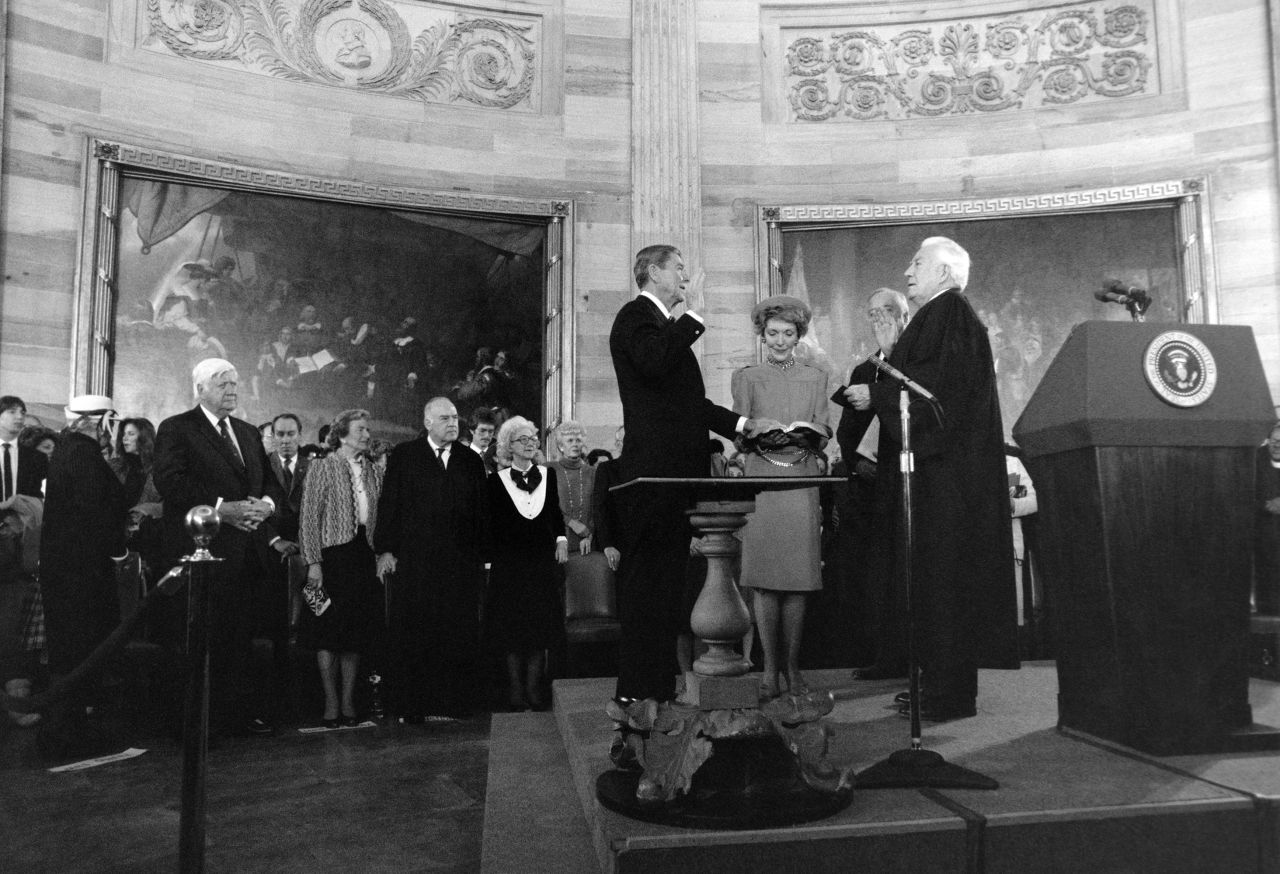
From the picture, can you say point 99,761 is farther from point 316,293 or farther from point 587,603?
point 316,293

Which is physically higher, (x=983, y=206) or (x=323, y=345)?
(x=983, y=206)

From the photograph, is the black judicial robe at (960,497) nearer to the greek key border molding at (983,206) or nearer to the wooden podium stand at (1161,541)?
the wooden podium stand at (1161,541)

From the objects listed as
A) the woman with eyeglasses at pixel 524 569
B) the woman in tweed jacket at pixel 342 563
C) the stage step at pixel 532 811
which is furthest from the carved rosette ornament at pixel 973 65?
the stage step at pixel 532 811

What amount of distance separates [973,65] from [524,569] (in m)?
7.37

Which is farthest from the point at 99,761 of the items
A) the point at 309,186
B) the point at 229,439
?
the point at 309,186

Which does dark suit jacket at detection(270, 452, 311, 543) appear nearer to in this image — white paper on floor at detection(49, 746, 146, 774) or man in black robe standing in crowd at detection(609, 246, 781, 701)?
white paper on floor at detection(49, 746, 146, 774)

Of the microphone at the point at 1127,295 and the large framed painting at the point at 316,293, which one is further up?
the large framed painting at the point at 316,293

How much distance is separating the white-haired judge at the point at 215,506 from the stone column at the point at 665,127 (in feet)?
17.2

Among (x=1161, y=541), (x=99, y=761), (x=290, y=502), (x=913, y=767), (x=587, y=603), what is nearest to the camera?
(x=913, y=767)

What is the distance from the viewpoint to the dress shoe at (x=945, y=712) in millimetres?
3789

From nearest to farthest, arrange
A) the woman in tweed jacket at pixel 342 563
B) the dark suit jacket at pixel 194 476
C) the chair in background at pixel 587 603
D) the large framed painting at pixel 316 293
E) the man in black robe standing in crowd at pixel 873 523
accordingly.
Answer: the man in black robe standing in crowd at pixel 873 523
the dark suit jacket at pixel 194 476
the woman in tweed jacket at pixel 342 563
the chair in background at pixel 587 603
the large framed painting at pixel 316 293

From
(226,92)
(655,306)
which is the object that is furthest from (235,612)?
(226,92)

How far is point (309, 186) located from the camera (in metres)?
9.05

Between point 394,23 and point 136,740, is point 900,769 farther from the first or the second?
point 394,23
